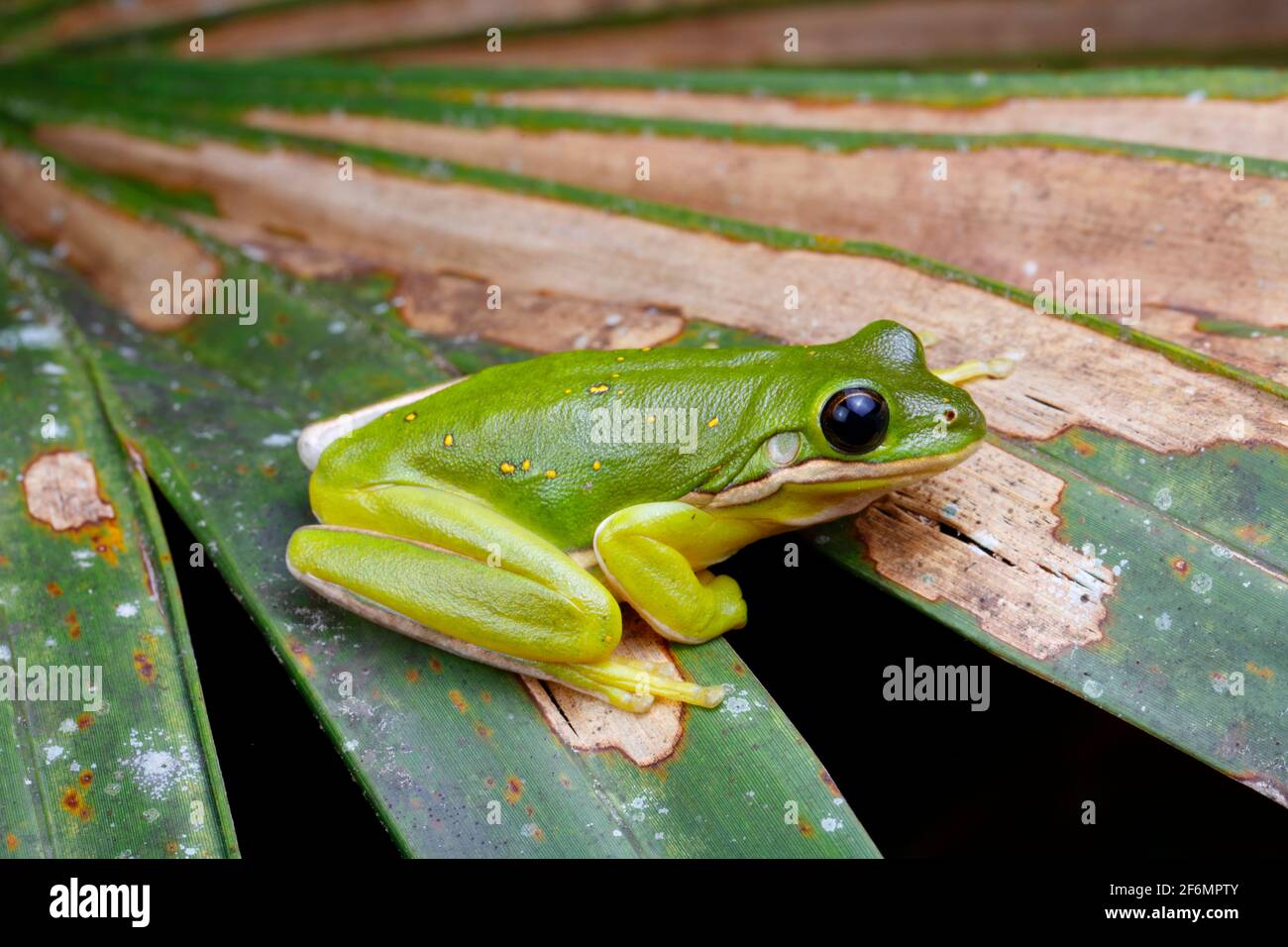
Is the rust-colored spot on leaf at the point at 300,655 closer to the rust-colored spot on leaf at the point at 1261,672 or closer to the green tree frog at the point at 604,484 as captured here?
the green tree frog at the point at 604,484

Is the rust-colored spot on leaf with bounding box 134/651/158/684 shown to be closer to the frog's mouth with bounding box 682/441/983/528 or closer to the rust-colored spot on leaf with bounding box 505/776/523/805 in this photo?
the rust-colored spot on leaf with bounding box 505/776/523/805

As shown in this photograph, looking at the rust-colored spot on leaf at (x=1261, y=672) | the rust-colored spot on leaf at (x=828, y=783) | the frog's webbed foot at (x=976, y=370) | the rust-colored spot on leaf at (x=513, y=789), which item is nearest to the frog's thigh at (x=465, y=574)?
the rust-colored spot on leaf at (x=513, y=789)

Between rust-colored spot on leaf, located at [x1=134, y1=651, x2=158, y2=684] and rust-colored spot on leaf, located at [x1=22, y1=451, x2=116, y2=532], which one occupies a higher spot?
rust-colored spot on leaf, located at [x1=22, y1=451, x2=116, y2=532]

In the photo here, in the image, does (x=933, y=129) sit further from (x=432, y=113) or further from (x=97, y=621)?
(x=97, y=621)

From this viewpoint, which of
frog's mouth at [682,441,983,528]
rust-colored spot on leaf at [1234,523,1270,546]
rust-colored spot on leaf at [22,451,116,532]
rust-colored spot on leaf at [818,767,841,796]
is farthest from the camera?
rust-colored spot on leaf at [22,451,116,532]

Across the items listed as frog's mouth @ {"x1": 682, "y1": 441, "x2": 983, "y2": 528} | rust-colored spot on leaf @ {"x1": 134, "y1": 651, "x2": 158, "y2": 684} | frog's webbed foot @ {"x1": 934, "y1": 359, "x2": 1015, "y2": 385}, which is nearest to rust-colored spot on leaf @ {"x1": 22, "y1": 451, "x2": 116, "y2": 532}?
rust-colored spot on leaf @ {"x1": 134, "y1": 651, "x2": 158, "y2": 684}

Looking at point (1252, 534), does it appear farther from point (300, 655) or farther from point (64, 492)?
point (64, 492)

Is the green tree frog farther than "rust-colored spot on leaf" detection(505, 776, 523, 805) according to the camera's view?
Yes
